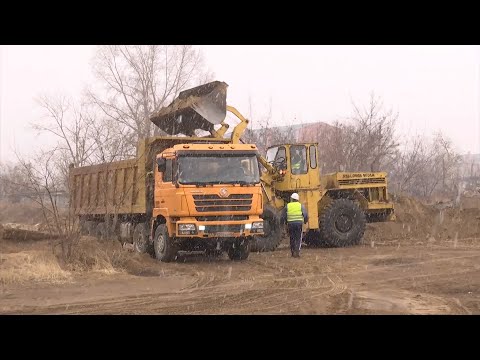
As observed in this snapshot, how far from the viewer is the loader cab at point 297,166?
17266mm

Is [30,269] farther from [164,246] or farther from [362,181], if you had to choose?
[362,181]

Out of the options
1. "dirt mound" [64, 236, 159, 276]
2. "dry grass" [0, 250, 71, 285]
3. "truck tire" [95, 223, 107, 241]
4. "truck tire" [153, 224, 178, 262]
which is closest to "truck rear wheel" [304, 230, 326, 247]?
"truck tire" [153, 224, 178, 262]

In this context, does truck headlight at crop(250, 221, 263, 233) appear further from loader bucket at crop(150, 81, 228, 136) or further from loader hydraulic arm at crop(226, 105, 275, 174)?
loader bucket at crop(150, 81, 228, 136)

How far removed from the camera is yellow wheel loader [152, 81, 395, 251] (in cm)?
1650

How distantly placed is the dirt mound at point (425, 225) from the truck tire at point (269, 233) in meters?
4.86

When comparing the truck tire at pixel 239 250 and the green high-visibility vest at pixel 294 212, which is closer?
the truck tire at pixel 239 250

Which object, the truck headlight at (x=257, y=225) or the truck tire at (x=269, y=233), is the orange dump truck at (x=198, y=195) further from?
the truck tire at (x=269, y=233)

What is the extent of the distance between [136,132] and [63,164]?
65.3ft

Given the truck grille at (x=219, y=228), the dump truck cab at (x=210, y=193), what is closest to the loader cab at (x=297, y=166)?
the dump truck cab at (x=210, y=193)

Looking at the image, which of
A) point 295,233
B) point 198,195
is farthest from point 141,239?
point 295,233

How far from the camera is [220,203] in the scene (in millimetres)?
13508

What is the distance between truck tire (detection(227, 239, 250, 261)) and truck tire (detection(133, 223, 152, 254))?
2432mm

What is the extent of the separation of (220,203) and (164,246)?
74.8 inches
